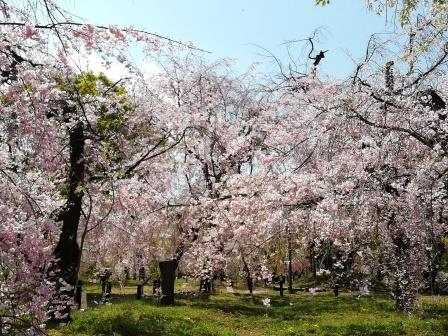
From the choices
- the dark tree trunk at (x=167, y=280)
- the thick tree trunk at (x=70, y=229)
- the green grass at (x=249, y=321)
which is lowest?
the green grass at (x=249, y=321)

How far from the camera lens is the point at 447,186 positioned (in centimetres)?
865

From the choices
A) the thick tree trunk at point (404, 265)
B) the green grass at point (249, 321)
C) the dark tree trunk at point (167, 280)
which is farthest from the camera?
the dark tree trunk at point (167, 280)

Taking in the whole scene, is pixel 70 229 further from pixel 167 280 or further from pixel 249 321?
pixel 167 280

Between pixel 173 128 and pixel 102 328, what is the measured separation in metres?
7.37

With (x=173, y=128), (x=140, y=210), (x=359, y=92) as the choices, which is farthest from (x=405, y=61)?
(x=140, y=210)

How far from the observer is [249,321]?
14703 mm

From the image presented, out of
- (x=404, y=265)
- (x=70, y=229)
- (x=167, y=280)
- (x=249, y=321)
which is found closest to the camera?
(x=70, y=229)

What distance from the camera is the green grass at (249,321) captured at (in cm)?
1147

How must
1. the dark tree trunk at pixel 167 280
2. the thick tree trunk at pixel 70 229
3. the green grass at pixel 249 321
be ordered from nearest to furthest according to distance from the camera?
the green grass at pixel 249 321 < the thick tree trunk at pixel 70 229 < the dark tree trunk at pixel 167 280

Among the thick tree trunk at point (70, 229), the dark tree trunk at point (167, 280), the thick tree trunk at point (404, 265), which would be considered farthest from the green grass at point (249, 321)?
the thick tree trunk at point (70, 229)

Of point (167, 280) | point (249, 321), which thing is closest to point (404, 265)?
point (249, 321)

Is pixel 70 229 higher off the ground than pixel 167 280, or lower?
higher

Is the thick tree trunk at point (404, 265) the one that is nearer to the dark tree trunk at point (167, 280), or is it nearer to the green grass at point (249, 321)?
the green grass at point (249, 321)

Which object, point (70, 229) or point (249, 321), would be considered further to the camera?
point (249, 321)
